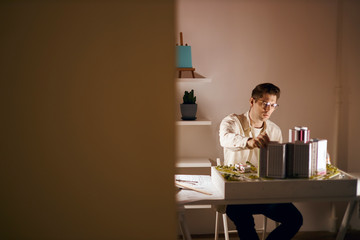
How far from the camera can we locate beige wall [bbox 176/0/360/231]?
3.52m

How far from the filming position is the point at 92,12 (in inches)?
41.9

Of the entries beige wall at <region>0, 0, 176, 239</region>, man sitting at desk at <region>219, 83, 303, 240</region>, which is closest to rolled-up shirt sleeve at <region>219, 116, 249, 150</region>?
man sitting at desk at <region>219, 83, 303, 240</region>

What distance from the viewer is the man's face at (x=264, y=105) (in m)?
2.81

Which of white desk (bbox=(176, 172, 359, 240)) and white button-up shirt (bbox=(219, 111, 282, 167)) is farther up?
white button-up shirt (bbox=(219, 111, 282, 167))

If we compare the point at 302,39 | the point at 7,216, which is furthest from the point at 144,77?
the point at 302,39

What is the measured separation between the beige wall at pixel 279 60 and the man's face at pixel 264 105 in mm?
703

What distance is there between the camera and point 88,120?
107 centimetres

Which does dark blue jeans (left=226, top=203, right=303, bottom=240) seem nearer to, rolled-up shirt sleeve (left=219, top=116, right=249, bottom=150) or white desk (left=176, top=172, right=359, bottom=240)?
white desk (left=176, top=172, right=359, bottom=240)

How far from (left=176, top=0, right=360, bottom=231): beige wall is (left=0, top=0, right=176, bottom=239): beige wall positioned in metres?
2.47

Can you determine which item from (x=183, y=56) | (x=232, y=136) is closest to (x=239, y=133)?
(x=232, y=136)

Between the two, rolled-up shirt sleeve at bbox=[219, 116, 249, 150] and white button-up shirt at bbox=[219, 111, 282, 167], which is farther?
white button-up shirt at bbox=[219, 111, 282, 167]

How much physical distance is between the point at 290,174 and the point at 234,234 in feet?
5.33

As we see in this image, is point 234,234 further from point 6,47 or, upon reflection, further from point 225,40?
point 6,47

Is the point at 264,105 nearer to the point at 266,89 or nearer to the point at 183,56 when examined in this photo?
the point at 266,89
